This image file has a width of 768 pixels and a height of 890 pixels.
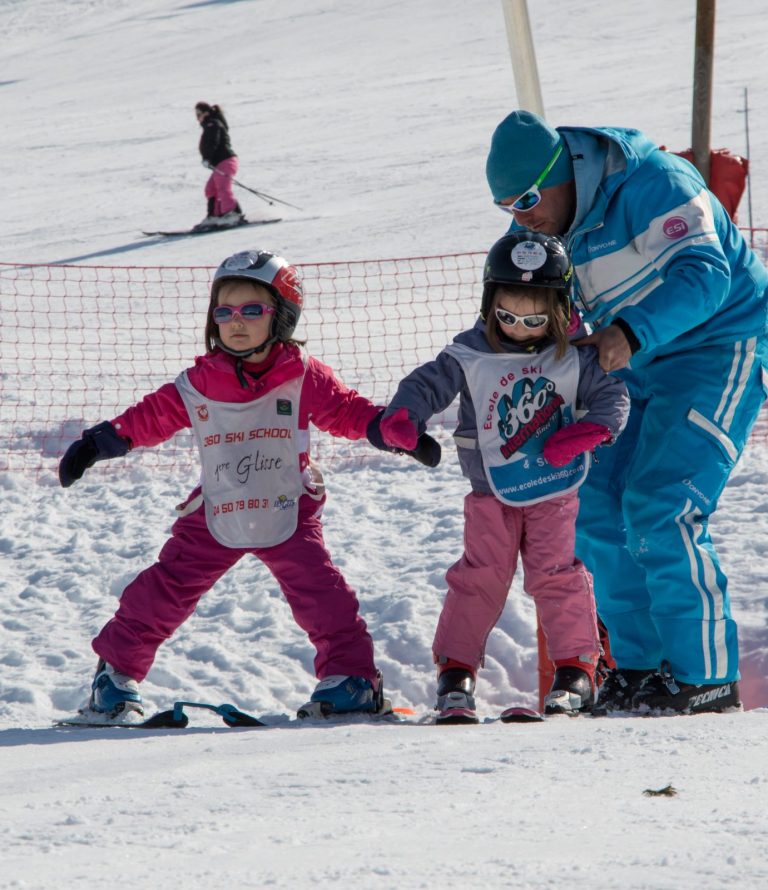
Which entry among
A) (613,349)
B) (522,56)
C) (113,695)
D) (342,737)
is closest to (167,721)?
(113,695)

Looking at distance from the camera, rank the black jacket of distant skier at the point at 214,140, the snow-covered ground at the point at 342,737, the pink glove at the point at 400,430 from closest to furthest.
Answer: the snow-covered ground at the point at 342,737, the pink glove at the point at 400,430, the black jacket of distant skier at the point at 214,140

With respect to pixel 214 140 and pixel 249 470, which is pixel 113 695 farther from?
pixel 214 140

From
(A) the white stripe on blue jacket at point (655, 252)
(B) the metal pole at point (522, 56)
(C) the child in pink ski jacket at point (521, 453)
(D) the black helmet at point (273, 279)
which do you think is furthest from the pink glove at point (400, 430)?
(B) the metal pole at point (522, 56)

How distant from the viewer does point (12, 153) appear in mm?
22766

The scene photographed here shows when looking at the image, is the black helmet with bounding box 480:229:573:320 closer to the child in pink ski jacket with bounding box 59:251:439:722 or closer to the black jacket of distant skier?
the child in pink ski jacket with bounding box 59:251:439:722

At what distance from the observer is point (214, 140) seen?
16.0 metres

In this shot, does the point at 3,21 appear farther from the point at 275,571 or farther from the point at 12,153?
the point at 275,571

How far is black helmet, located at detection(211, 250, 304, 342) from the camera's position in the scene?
3.81 meters

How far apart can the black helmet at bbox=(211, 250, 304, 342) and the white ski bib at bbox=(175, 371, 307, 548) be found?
7.1 inches

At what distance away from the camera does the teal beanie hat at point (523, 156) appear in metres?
3.57

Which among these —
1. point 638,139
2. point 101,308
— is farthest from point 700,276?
point 101,308

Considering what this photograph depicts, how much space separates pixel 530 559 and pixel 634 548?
0.32 metres

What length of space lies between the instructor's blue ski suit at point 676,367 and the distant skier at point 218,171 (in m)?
12.1

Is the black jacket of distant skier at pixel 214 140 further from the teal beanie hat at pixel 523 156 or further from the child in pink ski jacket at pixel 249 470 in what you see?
the teal beanie hat at pixel 523 156
